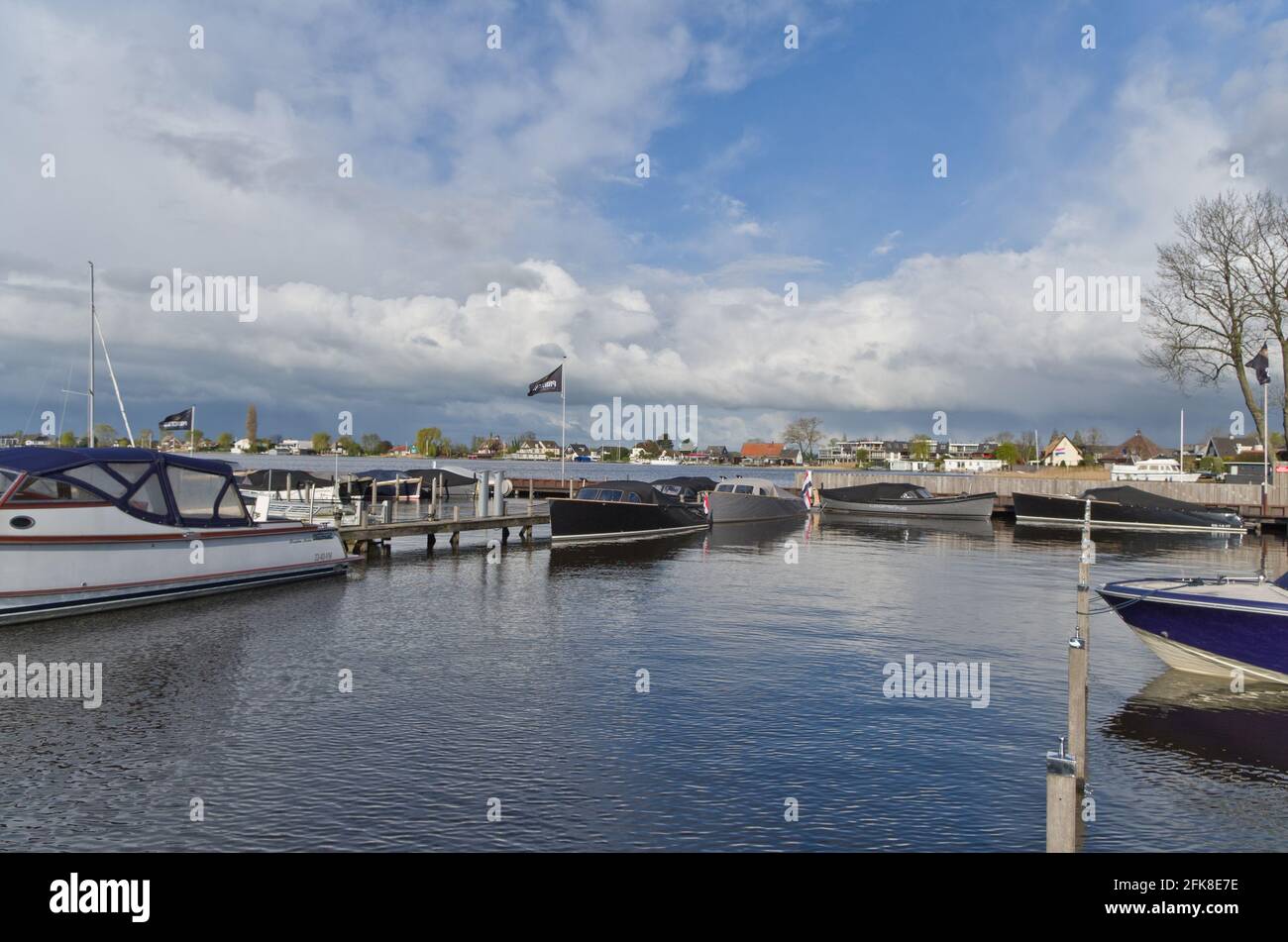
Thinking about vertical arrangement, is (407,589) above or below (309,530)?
below

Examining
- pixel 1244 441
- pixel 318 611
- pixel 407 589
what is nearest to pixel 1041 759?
pixel 318 611

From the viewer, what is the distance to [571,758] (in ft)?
33.9

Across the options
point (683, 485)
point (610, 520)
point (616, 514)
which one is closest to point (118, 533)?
point (610, 520)

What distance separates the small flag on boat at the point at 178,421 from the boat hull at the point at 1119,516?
43411mm

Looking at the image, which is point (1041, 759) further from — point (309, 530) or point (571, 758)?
point (309, 530)

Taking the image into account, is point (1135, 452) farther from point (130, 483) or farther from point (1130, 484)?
point (130, 483)

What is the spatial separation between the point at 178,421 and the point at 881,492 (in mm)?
46182

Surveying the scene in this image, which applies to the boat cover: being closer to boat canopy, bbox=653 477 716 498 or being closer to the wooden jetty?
boat canopy, bbox=653 477 716 498

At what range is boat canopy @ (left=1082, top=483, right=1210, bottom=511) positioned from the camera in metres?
52.8

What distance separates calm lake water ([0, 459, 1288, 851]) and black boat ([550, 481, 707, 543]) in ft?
48.9

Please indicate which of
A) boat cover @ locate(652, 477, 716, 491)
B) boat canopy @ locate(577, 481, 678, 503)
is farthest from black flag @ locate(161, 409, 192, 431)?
boat cover @ locate(652, 477, 716, 491)
